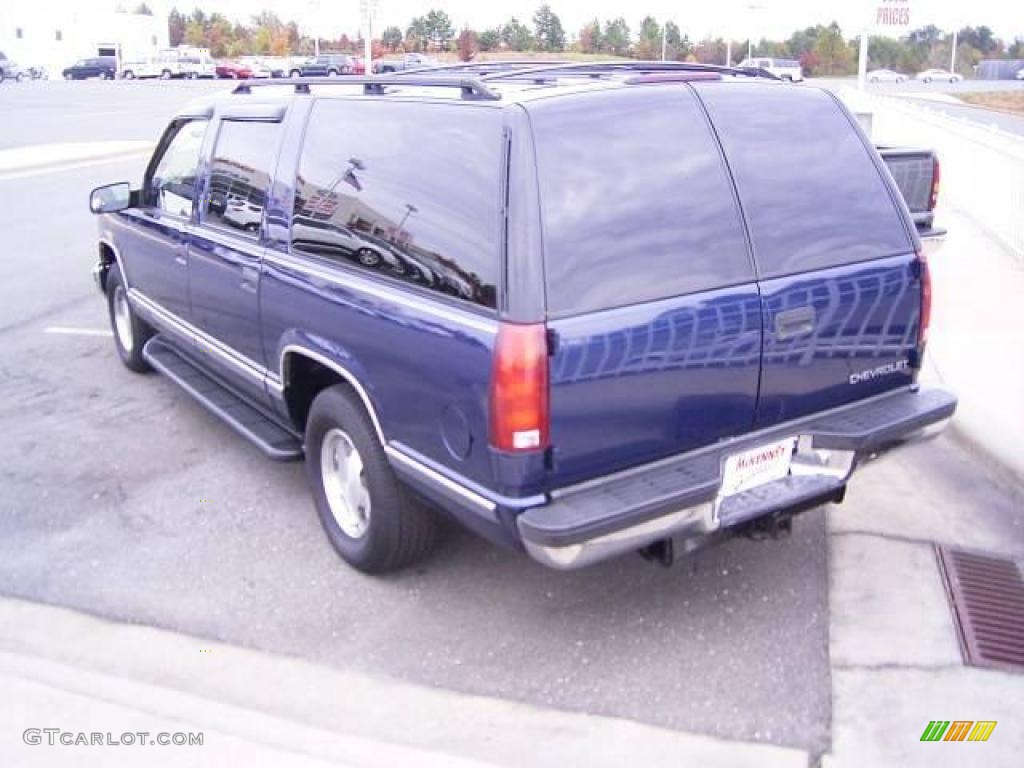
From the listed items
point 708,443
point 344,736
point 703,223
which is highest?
point 703,223

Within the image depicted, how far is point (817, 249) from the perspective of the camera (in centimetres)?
389

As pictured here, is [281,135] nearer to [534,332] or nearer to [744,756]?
[534,332]

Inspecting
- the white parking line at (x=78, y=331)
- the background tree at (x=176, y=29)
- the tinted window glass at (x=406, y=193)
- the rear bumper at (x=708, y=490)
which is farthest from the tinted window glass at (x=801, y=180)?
the background tree at (x=176, y=29)

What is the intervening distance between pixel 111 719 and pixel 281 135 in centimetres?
253

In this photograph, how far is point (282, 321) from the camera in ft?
14.7

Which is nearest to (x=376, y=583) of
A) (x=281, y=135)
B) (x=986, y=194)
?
Answer: (x=281, y=135)

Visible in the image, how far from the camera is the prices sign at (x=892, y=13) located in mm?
15047

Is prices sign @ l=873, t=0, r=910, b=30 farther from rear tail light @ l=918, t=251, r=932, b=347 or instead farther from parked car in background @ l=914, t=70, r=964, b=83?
parked car in background @ l=914, t=70, r=964, b=83

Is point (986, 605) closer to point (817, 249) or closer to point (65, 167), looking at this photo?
point (817, 249)

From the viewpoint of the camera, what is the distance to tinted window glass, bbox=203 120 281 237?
15.6ft

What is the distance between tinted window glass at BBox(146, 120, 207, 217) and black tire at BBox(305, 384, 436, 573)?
1.87 metres

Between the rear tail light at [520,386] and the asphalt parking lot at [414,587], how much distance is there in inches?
38.0

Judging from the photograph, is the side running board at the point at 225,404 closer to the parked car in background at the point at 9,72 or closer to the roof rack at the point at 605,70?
the roof rack at the point at 605,70

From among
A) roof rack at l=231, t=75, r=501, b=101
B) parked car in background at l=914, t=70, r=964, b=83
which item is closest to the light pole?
roof rack at l=231, t=75, r=501, b=101
